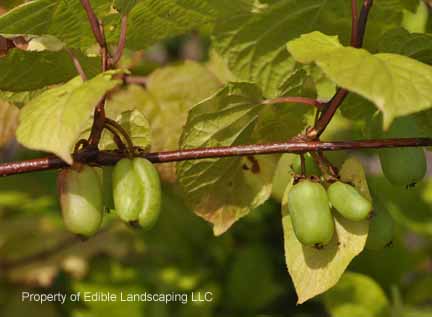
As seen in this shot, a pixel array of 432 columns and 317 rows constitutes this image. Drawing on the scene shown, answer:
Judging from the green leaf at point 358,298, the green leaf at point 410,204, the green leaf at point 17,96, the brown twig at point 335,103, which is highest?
the brown twig at point 335,103

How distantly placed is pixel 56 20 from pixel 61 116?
22 centimetres

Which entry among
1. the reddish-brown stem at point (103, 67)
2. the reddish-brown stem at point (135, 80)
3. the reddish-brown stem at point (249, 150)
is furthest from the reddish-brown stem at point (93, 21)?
the reddish-brown stem at point (135, 80)

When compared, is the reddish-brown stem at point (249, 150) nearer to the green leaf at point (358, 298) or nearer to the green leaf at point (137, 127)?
the green leaf at point (137, 127)

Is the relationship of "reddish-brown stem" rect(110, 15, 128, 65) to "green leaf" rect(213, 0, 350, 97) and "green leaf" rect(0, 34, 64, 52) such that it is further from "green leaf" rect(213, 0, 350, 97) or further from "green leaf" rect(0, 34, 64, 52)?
"green leaf" rect(213, 0, 350, 97)

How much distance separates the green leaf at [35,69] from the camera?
856 millimetres

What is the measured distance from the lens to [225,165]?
0.96 m

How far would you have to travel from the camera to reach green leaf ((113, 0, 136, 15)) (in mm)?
825

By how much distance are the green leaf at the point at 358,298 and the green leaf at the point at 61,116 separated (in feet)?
2.33

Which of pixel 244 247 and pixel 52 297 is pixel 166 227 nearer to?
pixel 244 247

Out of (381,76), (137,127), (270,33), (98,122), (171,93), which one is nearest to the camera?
(381,76)

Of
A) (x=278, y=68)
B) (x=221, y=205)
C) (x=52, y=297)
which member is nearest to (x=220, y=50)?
(x=278, y=68)

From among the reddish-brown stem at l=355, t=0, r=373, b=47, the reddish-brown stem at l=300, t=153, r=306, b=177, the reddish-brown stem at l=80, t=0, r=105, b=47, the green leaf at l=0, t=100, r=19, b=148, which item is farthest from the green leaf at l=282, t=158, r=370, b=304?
the green leaf at l=0, t=100, r=19, b=148

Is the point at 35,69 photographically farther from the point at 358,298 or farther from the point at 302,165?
the point at 358,298

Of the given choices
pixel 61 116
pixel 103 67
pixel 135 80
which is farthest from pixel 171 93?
pixel 61 116
